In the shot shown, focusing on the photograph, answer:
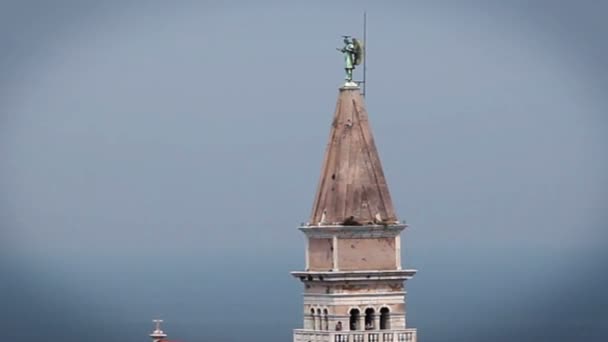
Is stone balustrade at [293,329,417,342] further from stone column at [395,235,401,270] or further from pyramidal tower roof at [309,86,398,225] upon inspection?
pyramidal tower roof at [309,86,398,225]

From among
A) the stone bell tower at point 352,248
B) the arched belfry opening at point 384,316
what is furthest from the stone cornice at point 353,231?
the arched belfry opening at point 384,316

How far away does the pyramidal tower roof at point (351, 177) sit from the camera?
65250 mm

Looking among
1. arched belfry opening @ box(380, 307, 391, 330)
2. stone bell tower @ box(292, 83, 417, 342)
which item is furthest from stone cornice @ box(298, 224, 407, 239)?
arched belfry opening @ box(380, 307, 391, 330)

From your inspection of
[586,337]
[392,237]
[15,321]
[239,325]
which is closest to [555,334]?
[586,337]

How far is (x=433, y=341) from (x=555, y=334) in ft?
24.7

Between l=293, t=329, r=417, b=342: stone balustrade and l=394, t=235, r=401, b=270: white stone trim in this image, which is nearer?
l=293, t=329, r=417, b=342: stone balustrade

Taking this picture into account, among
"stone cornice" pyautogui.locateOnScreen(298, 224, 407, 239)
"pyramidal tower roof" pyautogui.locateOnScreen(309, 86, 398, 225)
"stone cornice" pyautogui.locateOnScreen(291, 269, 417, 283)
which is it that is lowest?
"stone cornice" pyautogui.locateOnScreen(291, 269, 417, 283)

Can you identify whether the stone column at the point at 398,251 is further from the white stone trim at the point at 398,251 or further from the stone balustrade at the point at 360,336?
the stone balustrade at the point at 360,336

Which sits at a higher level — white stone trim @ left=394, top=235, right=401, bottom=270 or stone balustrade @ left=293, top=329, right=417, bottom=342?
white stone trim @ left=394, top=235, right=401, bottom=270

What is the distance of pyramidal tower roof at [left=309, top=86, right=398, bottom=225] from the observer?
2569 inches

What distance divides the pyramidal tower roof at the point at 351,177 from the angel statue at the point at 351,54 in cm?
39

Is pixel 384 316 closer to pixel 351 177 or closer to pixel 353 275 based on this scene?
pixel 353 275

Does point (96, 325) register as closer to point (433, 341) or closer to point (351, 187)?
point (433, 341)

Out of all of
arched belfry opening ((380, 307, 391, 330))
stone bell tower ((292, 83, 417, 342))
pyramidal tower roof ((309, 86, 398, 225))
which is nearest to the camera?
stone bell tower ((292, 83, 417, 342))
